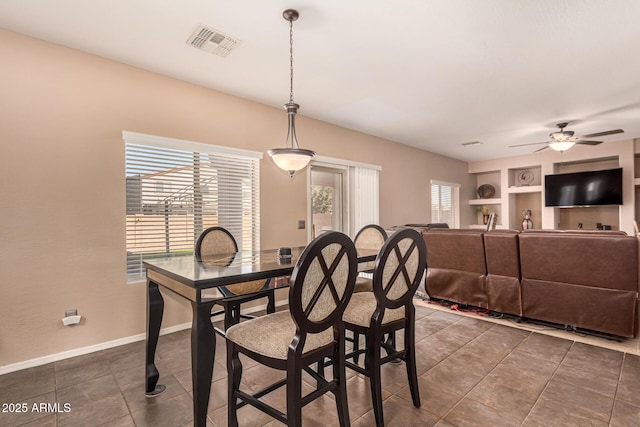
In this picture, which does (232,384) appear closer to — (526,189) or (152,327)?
(152,327)

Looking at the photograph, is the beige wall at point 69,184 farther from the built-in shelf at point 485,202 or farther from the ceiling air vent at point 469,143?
the built-in shelf at point 485,202

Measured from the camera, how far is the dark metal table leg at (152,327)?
6.56 feet

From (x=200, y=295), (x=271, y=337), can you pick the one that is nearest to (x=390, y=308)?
(x=271, y=337)

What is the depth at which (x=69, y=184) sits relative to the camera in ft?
8.55

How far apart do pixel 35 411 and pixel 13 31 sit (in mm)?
2746

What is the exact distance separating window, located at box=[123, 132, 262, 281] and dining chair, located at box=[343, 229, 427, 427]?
2176 mm

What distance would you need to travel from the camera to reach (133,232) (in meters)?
2.96

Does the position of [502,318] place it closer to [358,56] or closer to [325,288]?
[325,288]

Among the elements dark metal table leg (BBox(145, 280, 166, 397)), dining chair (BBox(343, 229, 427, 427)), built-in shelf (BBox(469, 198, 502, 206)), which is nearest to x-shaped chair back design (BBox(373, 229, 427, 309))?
dining chair (BBox(343, 229, 427, 427))

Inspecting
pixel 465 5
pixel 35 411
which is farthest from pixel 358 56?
pixel 35 411

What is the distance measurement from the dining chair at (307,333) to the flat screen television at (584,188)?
284 inches

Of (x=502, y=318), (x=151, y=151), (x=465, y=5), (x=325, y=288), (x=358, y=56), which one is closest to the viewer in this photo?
(x=325, y=288)

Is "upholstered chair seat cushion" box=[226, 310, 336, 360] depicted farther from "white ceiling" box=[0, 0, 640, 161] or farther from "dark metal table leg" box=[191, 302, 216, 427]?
"white ceiling" box=[0, 0, 640, 161]

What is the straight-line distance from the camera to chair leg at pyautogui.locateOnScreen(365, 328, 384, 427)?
161 cm
